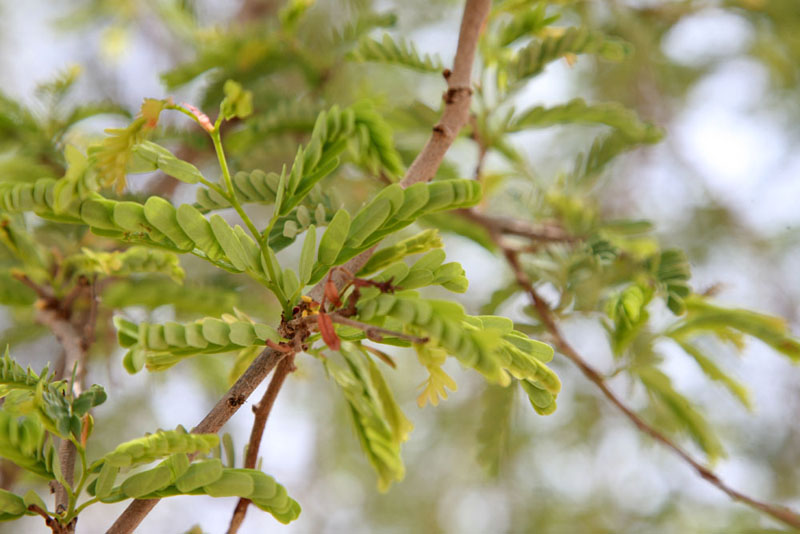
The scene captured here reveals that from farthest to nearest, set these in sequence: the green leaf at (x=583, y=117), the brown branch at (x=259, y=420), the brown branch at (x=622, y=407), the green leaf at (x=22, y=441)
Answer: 1. the green leaf at (x=583, y=117)
2. the brown branch at (x=622, y=407)
3. the brown branch at (x=259, y=420)
4. the green leaf at (x=22, y=441)

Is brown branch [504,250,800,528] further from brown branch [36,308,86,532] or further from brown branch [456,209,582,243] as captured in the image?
brown branch [36,308,86,532]

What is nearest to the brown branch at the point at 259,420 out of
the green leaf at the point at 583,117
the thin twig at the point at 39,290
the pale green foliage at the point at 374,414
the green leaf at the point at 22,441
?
the pale green foliage at the point at 374,414

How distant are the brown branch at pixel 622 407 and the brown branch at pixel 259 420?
0.34 meters

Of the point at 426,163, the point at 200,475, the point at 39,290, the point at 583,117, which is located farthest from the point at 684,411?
the point at 39,290

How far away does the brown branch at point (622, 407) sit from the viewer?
0.63 meters

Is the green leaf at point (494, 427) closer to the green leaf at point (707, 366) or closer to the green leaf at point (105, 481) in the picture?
the green leaf at point (707, 366)

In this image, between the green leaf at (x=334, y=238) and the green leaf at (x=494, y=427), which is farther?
the green leaf at (x=494, y=427)

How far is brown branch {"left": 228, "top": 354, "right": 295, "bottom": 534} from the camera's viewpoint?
18.6 inches

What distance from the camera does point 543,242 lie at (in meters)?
0.86

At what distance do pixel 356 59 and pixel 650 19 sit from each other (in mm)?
794

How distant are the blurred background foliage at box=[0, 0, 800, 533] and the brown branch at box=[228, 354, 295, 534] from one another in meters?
0.26

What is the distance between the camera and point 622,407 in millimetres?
646

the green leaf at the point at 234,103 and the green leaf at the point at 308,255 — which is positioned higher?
the green leaf at the point at 234,103

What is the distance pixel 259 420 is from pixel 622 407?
Answer: 35 centimetres
